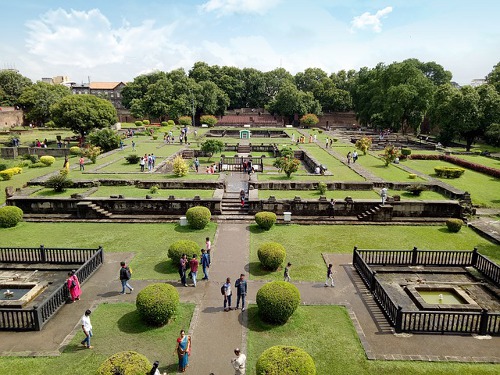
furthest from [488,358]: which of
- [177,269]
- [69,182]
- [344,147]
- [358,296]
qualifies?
[344,147]

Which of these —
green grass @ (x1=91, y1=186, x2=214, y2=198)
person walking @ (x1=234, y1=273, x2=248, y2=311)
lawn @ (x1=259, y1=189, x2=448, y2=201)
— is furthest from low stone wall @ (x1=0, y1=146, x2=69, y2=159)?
person walking @ (x1=234, y1=273, x2=248, y2=311)

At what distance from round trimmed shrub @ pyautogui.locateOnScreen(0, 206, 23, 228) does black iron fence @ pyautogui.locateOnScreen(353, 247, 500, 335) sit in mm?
15411

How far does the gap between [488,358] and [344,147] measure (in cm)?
3569

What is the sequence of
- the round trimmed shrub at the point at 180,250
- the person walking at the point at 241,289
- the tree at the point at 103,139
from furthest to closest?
the tree at the point at 103,139
the round trimmed shrub at the point at 180,250
the person walking at the point at 241,289

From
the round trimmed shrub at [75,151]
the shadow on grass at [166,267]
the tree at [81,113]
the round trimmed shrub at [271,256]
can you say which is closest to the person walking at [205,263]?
the shadow on grass at [166,267]

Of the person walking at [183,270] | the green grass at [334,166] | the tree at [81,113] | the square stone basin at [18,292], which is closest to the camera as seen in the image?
the square stone basin at [18,292]

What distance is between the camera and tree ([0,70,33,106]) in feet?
229

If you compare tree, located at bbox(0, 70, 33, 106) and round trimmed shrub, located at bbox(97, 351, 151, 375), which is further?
tree, located at bbox(0, 70, 33, 106)

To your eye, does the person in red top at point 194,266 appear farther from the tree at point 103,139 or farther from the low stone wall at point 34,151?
the low stone wall at point 34,151

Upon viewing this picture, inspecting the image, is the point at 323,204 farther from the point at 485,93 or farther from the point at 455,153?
the point at 485,93

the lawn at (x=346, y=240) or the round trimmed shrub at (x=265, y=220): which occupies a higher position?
the round trimmed shrub at (x=265, y=220)

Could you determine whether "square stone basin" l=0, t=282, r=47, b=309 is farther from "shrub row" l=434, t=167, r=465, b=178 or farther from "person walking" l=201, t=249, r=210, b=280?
"shrub row" l=434, t=167, r=465, b=178

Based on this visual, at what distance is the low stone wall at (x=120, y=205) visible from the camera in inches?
763

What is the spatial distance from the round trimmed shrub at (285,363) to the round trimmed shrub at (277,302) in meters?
2.19
